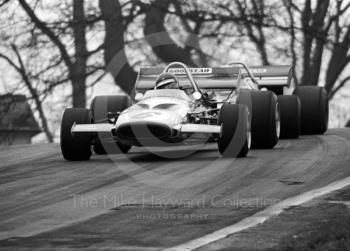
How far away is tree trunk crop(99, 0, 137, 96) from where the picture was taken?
3325 cm

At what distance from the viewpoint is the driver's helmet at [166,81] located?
15.9 meters

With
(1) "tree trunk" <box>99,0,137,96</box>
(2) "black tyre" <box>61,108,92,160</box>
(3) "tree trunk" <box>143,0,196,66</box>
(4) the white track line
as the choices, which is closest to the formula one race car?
(2) "black tyre" <box>61,108,92,160</box>

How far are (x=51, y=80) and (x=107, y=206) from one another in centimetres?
2339

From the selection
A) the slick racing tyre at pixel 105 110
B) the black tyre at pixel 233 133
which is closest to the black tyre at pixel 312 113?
the slick racing tyre at pixel 105 110

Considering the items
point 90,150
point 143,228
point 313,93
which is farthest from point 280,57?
point 143,228

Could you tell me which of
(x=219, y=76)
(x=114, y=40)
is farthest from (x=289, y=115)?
(x=114, y=40)

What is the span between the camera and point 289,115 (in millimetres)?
18375

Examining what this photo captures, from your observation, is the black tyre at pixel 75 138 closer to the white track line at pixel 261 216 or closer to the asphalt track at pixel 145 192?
the asphalt track at pixel 145 192

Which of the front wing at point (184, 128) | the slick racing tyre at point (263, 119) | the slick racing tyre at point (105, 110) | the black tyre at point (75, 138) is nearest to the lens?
the front wing at point (184, 128)

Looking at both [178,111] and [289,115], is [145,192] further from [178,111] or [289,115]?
[289,115]

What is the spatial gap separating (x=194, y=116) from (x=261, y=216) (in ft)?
20.5

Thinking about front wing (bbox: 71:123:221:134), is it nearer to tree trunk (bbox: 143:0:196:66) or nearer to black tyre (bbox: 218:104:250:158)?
black tyre (bbox: 218:104:250:158)

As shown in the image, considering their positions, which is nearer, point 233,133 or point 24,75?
point 233,133

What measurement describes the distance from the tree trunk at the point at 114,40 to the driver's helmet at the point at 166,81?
16.5 meters
